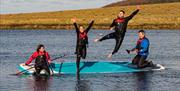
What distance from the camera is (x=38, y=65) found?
94.4 feet

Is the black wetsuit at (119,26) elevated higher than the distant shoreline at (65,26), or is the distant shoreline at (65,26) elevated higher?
the black wetsuit at (119,26)

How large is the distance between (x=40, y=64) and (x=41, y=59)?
35 cm

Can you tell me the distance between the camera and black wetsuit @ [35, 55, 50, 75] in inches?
1119

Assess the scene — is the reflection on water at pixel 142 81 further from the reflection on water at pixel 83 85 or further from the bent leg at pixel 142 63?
the reflection on water at pixel 83 85

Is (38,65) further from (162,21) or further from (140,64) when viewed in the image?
(162,21)

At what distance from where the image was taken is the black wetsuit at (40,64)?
93.2 feet

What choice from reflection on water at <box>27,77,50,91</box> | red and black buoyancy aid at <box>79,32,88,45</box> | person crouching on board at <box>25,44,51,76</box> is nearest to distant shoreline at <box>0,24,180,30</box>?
red and black buoyancy aid at <box>79,32,88,45</box>

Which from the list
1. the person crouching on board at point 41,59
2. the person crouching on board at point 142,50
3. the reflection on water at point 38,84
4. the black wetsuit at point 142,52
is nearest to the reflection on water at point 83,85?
the reflection on water at point 38,84

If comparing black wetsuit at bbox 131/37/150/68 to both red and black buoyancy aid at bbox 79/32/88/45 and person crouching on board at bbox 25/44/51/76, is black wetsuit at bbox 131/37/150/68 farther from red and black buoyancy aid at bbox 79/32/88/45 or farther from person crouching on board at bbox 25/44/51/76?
person crouching on board at bbox 25/44/51/76

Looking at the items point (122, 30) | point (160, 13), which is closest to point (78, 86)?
point (122, 30)

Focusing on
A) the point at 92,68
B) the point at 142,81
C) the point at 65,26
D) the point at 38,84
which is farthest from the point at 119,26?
the point at 65,26

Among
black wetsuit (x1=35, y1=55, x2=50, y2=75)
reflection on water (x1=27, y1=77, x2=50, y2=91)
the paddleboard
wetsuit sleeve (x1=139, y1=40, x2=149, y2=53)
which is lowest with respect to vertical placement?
reflection on water (x1=27, y1=77, x2=50, y2=91)

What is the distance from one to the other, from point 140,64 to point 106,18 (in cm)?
6819

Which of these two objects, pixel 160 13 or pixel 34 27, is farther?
pixel 160 13
